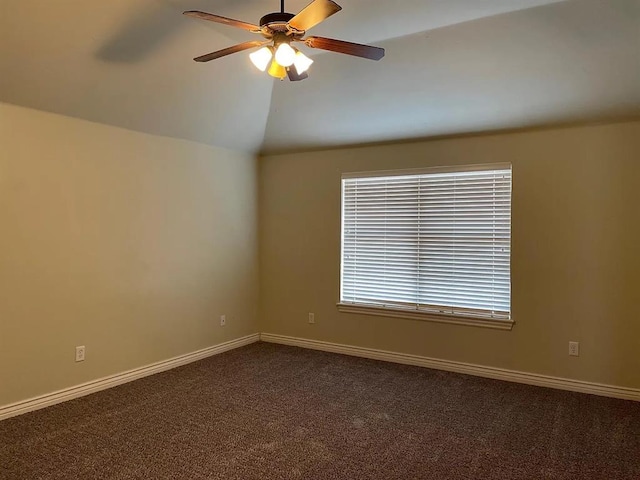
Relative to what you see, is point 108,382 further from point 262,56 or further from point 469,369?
point 469,369

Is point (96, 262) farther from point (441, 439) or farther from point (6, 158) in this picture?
point (441, 439)

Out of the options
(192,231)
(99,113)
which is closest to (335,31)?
(99,113)

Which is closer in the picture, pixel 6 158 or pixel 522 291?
pixel 6 158

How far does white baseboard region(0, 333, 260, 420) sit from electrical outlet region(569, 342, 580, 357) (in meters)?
3.34

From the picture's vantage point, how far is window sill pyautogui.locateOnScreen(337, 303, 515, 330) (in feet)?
13.9

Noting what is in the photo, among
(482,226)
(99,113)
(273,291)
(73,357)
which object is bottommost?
(73,357)

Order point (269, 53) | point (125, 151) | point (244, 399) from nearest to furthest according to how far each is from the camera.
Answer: point (269, 53) → point (244, 399) → point (125, 151)

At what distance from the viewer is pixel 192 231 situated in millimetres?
4758

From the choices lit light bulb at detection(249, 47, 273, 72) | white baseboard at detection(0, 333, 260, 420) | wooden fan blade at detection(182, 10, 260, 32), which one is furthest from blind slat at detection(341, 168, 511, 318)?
wooden fan blade at detection(182, 10, 260, 32)

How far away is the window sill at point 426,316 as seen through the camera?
4.24 m

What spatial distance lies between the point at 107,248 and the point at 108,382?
3.71 feet

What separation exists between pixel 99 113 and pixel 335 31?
6.52ft

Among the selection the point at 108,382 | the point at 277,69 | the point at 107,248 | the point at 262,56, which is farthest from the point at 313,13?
the point at 108,382

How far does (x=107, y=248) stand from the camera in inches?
155
